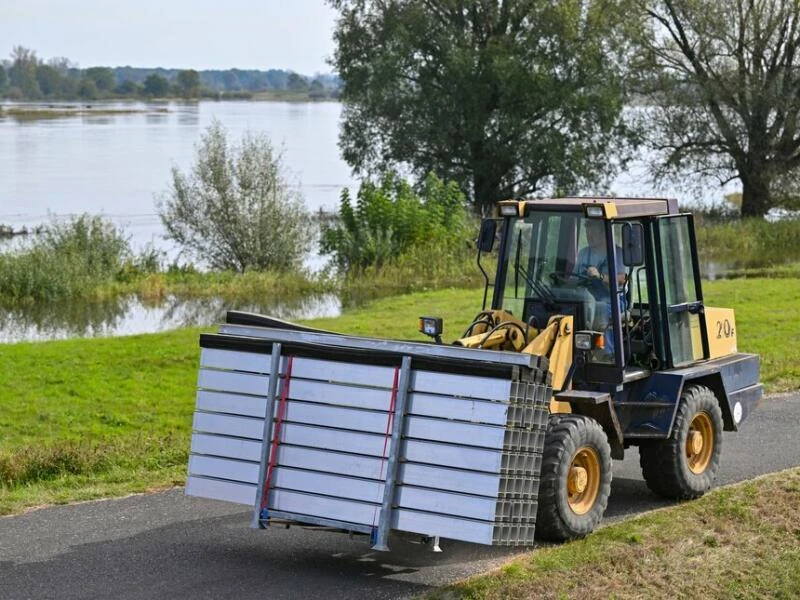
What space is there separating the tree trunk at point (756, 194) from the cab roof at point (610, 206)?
1374 inches

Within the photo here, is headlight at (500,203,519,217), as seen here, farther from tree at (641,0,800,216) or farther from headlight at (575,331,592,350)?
tree at (641,0,800,216)

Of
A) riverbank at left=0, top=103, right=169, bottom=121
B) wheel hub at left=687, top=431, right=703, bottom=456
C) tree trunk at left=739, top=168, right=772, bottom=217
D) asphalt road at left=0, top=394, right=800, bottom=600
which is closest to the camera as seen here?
asphalt road at left=0, top=394, right=800, bottom=600

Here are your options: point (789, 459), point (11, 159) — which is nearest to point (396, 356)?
point (789, 459)

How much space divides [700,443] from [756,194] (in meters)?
35.3

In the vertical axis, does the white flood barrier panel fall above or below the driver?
below

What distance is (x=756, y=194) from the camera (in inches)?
1736

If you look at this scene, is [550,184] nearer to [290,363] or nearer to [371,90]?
[371,90]

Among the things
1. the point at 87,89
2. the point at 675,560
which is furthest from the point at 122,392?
the point at 87,89

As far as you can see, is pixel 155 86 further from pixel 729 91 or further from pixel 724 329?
pixel 724 329

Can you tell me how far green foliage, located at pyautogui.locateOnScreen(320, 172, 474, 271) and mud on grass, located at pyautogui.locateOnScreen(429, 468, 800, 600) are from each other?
2228 cm

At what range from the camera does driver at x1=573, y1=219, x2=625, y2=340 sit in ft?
31.7

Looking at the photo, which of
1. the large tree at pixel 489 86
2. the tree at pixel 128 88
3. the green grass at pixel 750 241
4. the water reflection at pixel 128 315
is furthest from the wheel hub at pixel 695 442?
the tree at pixel 128 88

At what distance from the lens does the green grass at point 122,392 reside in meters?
11.4

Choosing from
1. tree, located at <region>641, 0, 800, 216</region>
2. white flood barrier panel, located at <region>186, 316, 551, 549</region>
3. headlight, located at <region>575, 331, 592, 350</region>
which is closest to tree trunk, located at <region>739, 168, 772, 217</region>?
tree, located at <region>641, 0, 800, 216</region>
